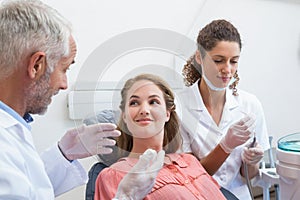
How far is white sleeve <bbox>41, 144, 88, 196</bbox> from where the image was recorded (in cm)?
95

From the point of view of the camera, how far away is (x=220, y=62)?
4.10 ft

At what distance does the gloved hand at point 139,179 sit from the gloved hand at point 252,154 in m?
0.42

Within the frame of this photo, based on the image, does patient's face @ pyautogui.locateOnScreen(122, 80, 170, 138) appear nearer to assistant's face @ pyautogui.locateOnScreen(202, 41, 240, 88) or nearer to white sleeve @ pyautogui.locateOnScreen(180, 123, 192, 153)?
white sleeve @ pyautogui.locateOnScreen(180, 123, 192, 153)

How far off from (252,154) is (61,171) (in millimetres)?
648

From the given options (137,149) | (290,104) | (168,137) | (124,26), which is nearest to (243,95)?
(168,137)

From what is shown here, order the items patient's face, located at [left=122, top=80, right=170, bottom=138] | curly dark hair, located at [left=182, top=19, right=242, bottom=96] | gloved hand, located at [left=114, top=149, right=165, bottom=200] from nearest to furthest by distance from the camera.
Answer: gloved hand, located at [left=114, top=149, right=165, bottom=200] → patient's face, located at [left=122, top=80, right=170, bottom=138] → curly dark hair, located at [left=182, top=19, right=242, bottom=96]

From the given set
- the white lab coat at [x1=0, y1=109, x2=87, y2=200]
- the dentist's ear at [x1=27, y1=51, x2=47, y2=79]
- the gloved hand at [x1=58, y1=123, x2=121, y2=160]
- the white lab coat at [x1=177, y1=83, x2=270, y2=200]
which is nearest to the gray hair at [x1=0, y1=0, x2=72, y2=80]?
the dentist's ear at [x1=27, y1=51, x2=47, y2=79]

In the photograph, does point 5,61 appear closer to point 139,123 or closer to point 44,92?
point 44,92

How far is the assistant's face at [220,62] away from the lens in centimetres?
124

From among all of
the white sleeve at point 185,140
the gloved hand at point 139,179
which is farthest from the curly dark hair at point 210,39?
the gloved hand at point 139,179

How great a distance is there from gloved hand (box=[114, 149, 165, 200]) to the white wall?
0.76 metres

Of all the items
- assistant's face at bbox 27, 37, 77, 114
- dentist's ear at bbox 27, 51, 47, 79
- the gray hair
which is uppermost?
the gray hair

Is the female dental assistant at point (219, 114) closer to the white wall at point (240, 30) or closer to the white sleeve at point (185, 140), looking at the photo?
the white sleeve at point (185, 140)

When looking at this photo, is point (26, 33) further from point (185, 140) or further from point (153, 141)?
point (185, 140)
